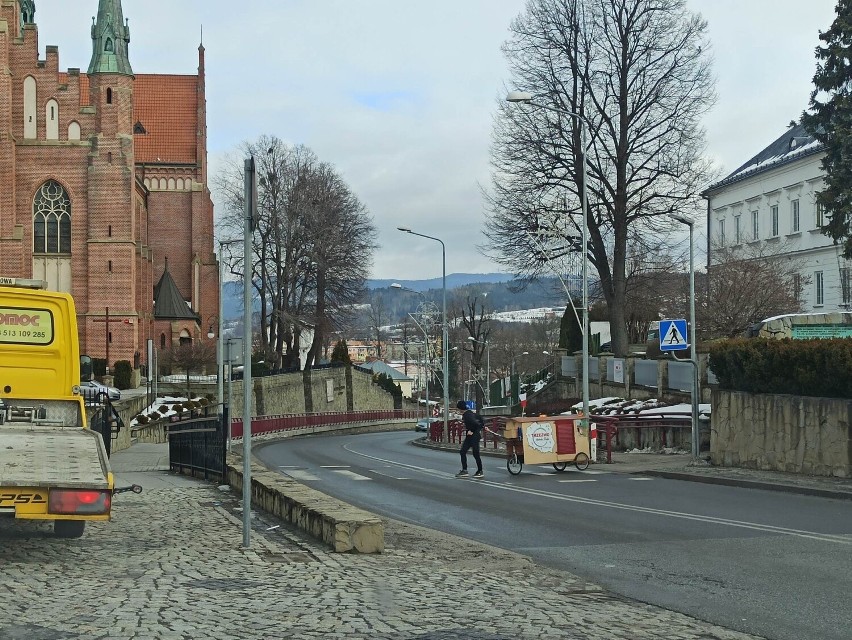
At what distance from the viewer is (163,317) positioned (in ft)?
256

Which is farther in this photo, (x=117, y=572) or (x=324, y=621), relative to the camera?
(x=117, y=572)

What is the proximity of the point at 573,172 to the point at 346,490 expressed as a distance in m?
24.3

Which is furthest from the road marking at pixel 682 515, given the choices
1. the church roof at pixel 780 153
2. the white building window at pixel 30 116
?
the white building window at pixel 30 116

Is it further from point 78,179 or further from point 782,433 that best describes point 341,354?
point 782,433

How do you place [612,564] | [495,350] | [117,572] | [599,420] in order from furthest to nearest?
[495,350] < [599,420] < [612,564] < [117,572]

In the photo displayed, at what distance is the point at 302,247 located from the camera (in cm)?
7075

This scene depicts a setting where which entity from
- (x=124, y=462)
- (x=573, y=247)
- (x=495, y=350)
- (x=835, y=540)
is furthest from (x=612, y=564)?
(x=495, y=350)

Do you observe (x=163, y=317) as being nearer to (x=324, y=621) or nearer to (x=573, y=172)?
(x=573, y=172)

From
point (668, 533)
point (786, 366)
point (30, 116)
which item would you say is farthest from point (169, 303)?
point (668, 533)

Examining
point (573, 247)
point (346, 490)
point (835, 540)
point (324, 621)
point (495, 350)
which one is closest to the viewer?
point (324, 621)

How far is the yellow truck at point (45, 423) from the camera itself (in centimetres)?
1010

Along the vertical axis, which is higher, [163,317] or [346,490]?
[163,317]

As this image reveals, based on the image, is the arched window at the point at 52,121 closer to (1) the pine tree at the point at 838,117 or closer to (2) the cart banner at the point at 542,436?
(1) the pine tree at the point at 838,117

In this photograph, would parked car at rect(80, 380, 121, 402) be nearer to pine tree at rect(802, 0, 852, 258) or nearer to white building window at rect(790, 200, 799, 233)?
pine tree at rect(802, 0, 852, 258)
